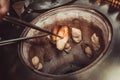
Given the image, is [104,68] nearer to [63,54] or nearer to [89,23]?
[89,23]

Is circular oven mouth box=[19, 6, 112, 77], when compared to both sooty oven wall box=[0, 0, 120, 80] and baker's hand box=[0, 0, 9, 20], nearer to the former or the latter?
sooty oven wall box=[0, 0, 120, 80]

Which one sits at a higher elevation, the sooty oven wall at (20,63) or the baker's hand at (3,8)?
the baker's hand at (3,8)

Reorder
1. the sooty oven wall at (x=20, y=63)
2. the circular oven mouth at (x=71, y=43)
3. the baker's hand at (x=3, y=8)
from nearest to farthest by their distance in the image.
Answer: the baker's hand at (x=3, y=8), the sooty oven wall at (x=20, y=63), the circular oven mouth at (x=71, y=43)

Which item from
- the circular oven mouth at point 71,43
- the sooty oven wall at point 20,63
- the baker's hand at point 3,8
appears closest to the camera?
the baker's hand at point 3,8

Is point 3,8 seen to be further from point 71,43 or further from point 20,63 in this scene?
point 71,43

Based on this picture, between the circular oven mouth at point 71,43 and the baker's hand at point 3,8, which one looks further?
the circular oven mouth at point 71,43

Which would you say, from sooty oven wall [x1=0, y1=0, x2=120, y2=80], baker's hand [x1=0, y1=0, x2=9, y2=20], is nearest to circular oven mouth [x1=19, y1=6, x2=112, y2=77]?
sooty oven wall [x1=0, y1=0, x2=120, y2=80]

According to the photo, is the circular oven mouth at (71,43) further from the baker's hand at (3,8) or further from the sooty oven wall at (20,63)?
the baker's hand at (3,8)

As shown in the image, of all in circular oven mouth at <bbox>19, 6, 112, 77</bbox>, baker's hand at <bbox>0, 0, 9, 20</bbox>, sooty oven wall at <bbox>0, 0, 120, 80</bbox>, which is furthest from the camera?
circular oven mouth at <bbox>19, 6, 112, 77</bbox>

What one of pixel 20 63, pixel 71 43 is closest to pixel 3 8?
pixel 20 63

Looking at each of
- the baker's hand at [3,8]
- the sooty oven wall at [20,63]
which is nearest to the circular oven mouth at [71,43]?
the sooty oven wall at [20,63]
